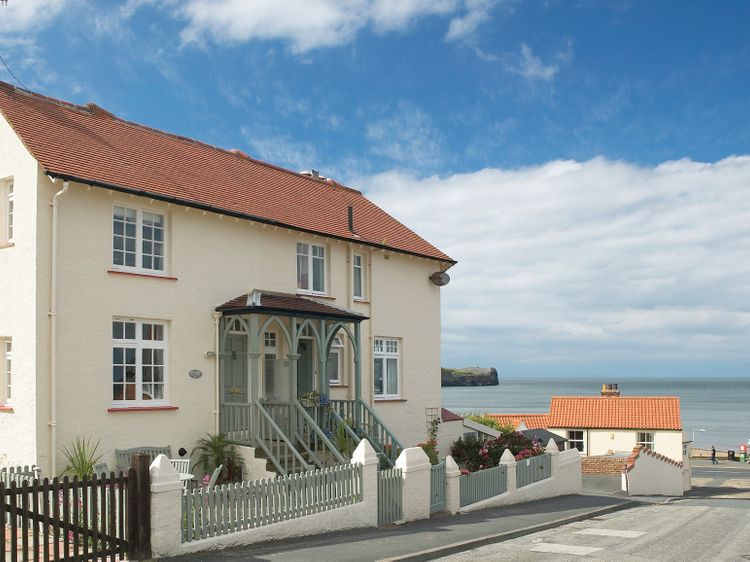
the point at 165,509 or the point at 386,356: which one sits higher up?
the point at 386,356

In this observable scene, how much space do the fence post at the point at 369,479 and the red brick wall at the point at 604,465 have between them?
2078 cm

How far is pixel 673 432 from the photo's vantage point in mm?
46281

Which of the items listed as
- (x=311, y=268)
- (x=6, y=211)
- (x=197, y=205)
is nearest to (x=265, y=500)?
(x=197, y=205)

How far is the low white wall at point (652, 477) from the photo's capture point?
3228cm

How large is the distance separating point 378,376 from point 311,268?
431 centimetres

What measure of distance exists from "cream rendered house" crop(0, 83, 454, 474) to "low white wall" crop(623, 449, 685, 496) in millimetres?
13140

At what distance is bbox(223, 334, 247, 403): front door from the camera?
60.2 ft

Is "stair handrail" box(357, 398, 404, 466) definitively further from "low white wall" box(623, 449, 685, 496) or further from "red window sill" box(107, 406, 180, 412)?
"low white wall" box(623, 449, 685, 496)

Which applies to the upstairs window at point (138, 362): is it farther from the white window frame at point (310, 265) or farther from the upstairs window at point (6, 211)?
the white window frame at point (310, 265)

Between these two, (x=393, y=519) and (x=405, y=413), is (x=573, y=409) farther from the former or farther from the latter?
(x=393, y=519)

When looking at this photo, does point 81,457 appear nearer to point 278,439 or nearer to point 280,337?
point 278,439

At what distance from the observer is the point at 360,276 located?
23125mm

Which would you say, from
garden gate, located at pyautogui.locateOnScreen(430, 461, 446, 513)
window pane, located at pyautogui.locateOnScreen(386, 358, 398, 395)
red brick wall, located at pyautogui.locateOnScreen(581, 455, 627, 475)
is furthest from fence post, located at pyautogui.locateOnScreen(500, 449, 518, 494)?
red brick wall, located at pyautogui.locateOnScreen(581, 455, 627, 475)

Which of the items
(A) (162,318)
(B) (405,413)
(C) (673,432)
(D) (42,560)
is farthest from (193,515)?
(C) (673,432)
